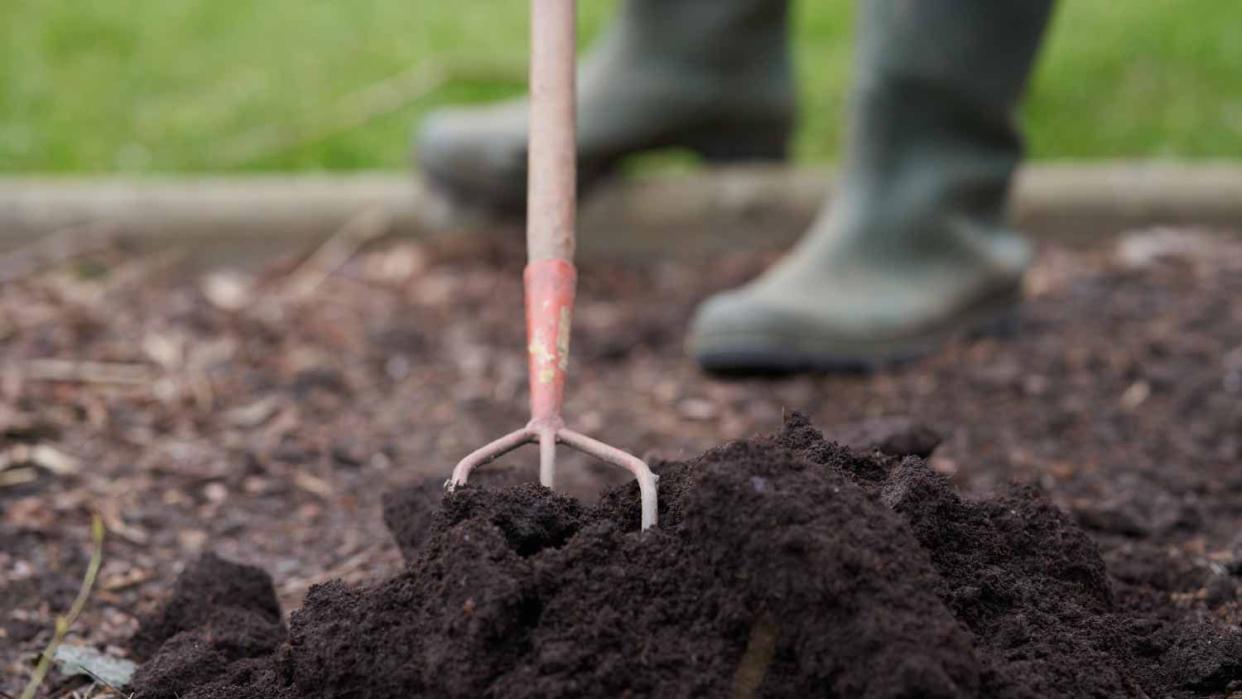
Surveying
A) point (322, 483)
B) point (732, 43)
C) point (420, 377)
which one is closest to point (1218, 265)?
point (732, 43)

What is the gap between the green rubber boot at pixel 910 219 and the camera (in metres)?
2.36

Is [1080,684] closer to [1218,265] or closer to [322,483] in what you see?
[322,483]

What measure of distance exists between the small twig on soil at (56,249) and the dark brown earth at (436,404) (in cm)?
5

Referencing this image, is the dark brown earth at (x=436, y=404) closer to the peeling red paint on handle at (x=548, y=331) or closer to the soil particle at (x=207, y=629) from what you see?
the soil particle at (x=207, y=629)

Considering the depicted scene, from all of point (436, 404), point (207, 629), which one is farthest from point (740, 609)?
point (436, 404)

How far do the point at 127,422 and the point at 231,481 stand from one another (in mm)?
350

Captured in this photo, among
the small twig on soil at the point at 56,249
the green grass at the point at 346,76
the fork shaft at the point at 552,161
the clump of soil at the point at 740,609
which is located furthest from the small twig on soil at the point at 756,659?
the green grass at the point at 346,76

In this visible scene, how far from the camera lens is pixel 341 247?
3.17m

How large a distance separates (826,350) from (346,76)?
7.04 ft

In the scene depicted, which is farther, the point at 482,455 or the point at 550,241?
the point at 550,241

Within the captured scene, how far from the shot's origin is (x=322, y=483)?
1979 mm

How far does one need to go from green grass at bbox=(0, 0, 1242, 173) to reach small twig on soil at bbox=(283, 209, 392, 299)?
441 mm

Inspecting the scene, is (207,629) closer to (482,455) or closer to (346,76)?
(482,455)

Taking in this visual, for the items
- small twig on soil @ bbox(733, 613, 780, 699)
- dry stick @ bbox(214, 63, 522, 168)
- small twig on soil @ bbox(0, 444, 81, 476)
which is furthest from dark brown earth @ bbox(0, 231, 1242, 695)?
dry stick @ bbox(214, 63, 522, 168)
